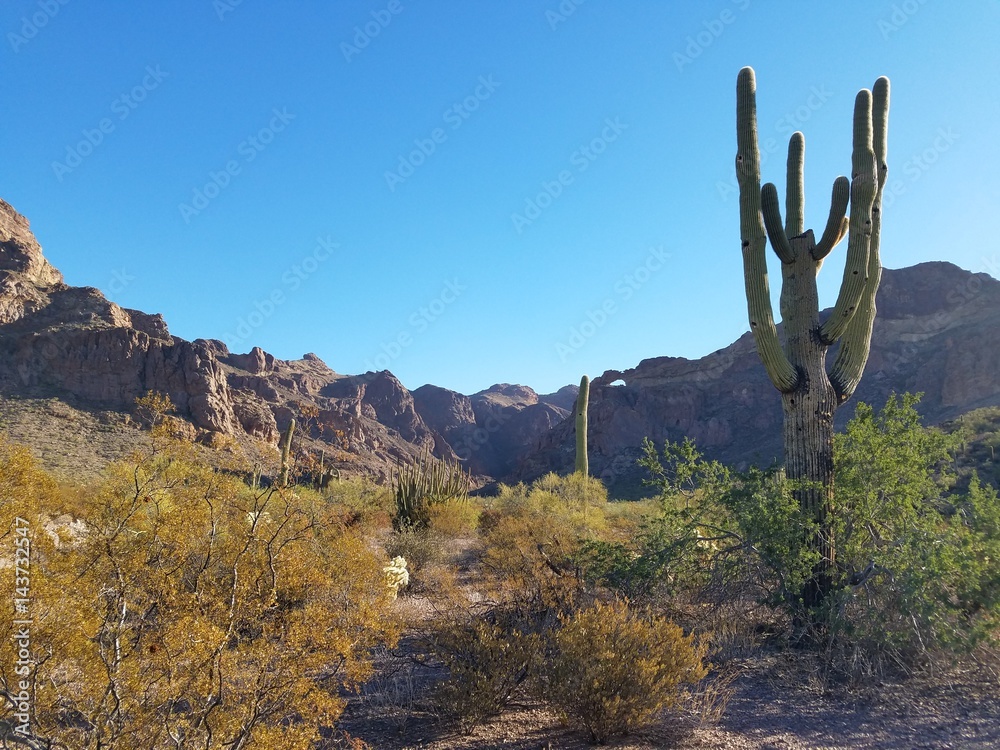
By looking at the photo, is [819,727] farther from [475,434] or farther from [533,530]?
[475,434]

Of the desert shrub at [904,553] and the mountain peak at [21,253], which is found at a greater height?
the mountain peak at [21,253]

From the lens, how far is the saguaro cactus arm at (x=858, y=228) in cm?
715

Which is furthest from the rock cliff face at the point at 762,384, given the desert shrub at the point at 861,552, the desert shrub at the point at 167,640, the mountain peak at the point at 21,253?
the mountain peak at the point at 21,253

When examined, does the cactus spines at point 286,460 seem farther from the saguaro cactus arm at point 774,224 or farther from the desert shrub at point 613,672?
the saguaro cactus arm at point 774,224

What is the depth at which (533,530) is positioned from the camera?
8.93m

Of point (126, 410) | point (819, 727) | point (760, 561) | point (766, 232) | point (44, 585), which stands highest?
point (126, 410)

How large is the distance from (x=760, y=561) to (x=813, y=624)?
762 mm

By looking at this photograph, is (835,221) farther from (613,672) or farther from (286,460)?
(286,460)

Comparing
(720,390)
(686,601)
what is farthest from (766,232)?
(720,390)

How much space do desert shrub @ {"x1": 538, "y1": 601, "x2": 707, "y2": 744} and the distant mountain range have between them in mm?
25247

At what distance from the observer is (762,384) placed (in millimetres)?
62344

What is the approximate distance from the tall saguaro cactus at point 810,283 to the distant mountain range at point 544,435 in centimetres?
2390

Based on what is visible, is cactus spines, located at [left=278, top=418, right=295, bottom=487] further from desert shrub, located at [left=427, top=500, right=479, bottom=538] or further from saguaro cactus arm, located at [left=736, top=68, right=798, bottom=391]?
saguaro cactus arm, located at [left=736, top=68, right=798, bottom=391]

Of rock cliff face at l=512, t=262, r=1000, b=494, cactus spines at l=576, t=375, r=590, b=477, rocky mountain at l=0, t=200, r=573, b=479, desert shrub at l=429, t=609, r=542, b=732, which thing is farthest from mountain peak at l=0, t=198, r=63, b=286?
desert shrub at l=429, t=609, r=542, b=732
